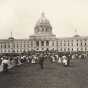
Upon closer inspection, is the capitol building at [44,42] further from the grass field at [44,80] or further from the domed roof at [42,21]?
the grass field at [44,80]

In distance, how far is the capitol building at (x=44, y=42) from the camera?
151 m

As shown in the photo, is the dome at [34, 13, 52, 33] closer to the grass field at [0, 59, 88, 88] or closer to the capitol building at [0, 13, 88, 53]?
the capitol building at [0, 13, 88, 53]

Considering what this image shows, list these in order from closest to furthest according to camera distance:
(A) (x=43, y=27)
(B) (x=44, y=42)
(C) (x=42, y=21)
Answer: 1. (B) (x=44, y=42)
2. (A) (x=43, y=27)
3. (C) (x=42, y=21)

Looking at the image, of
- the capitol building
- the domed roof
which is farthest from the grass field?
the domed roof

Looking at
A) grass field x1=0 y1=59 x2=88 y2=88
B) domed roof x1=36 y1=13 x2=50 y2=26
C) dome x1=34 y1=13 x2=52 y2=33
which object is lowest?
grass field x1=0 y1=59 x2=88 y2=88

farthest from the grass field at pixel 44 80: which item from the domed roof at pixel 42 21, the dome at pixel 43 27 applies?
the domed roof at pixel 42 21

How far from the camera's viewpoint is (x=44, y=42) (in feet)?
500

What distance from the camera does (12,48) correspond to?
500 ft

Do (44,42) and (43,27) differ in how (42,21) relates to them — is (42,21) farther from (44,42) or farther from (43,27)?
(44,42)

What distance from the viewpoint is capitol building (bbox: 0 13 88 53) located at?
151 metres

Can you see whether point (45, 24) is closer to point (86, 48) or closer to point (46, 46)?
point (46, 46)

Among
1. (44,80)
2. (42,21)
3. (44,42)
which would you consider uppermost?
(42,21)

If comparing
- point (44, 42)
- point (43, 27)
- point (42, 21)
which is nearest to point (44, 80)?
point (44, 42)

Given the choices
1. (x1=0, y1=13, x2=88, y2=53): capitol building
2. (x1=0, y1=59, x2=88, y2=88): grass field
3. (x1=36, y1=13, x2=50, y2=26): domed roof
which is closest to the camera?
(x1=0, y1=59, x2=88, y2=88): grass field
